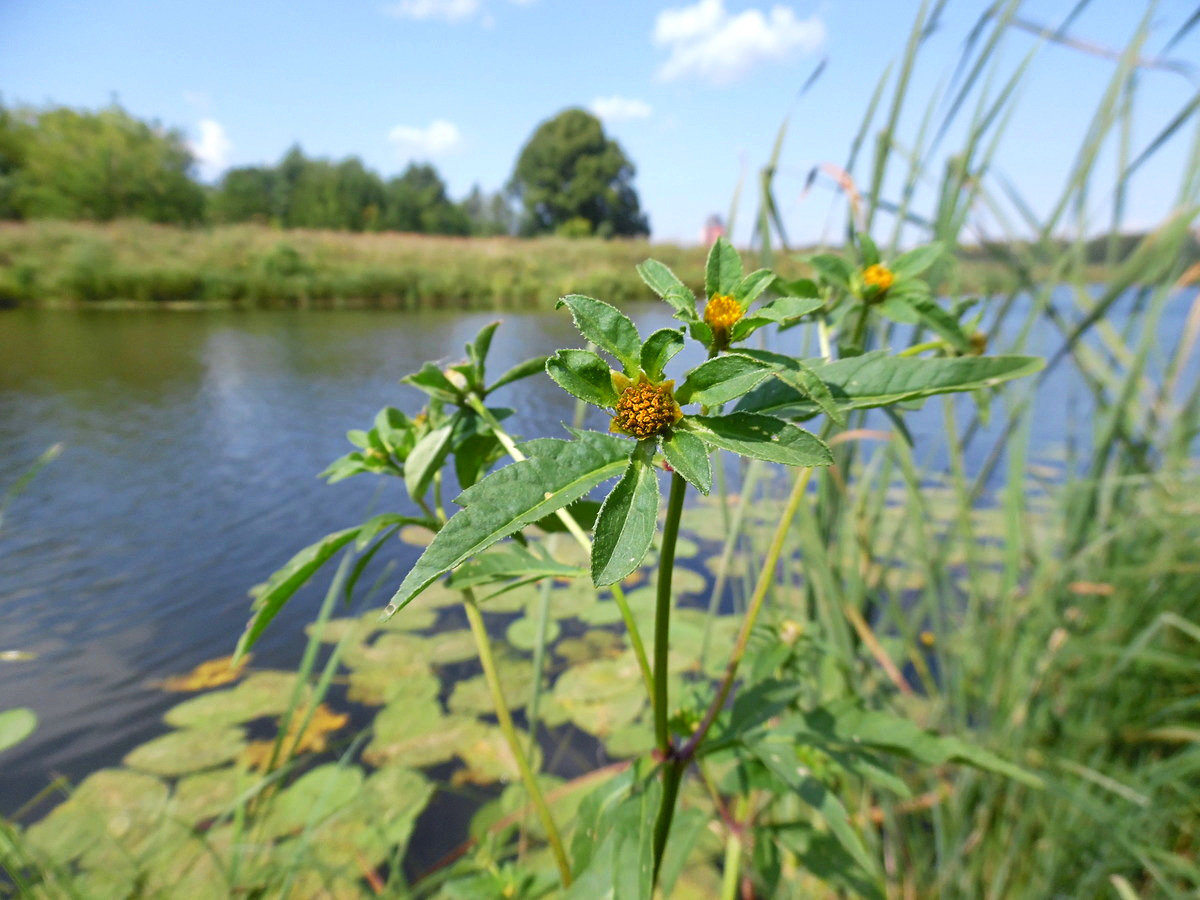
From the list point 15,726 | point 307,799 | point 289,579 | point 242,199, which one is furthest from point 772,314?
point 242,199

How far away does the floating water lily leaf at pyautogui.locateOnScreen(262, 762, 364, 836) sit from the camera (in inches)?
45.8

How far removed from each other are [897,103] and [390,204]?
1416 centimetres

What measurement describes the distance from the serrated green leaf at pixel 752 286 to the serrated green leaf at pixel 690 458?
0.10 meters

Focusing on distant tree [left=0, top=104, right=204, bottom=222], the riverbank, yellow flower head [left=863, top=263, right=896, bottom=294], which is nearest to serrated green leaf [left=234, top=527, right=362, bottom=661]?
yellow flower head [left=863, top=263, right=896, bottom=294]

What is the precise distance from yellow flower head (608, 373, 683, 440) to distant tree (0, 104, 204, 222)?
12.3 m

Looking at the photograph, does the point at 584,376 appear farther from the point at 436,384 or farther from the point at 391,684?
the point at 391,684

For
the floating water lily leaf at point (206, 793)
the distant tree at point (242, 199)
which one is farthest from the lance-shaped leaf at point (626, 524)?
the distant tree at point (242, 199)

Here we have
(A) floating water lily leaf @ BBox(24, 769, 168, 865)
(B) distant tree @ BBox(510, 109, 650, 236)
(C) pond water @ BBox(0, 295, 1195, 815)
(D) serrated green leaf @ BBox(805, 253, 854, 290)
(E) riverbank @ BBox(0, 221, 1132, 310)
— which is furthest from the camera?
(B) distant tree @ BBox(510, 109, 650, 236)

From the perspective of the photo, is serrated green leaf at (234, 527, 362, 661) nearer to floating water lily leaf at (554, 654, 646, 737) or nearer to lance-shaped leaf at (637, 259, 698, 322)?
lance-shaped leaf at (637, 259, 698, 322)

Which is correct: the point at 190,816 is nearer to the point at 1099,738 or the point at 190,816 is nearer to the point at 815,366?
the point at 815,366

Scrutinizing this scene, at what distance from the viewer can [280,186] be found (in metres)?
13.3

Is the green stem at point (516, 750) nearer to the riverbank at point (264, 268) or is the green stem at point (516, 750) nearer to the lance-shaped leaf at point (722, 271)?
the lance-shaped leaf at point (722, 271)

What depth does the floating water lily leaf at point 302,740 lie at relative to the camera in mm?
1304

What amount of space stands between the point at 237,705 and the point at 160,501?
3.84 ft
